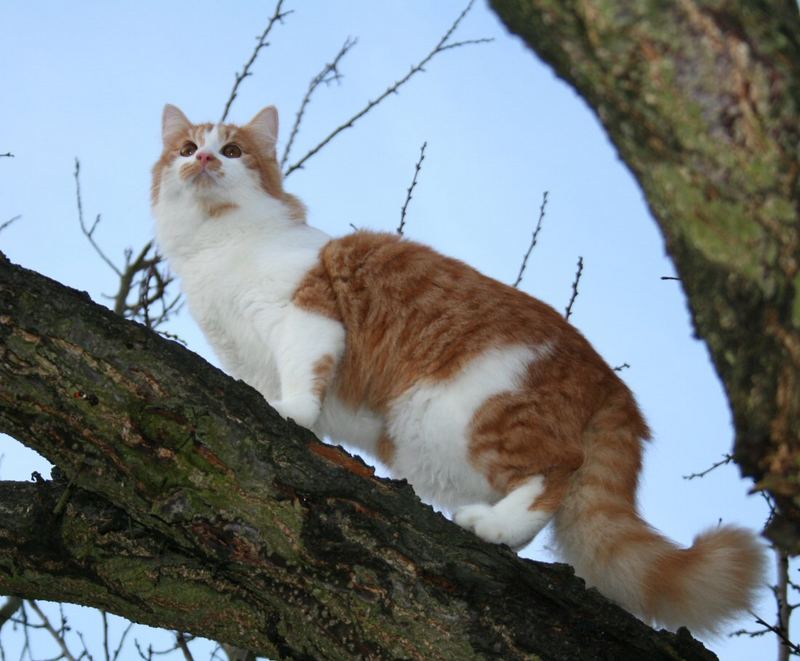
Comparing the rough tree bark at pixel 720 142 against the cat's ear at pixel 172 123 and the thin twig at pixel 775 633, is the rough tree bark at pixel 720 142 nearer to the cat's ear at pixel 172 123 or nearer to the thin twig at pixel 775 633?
the thin twig at pixel 775 633

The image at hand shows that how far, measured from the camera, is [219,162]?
13.2 feet

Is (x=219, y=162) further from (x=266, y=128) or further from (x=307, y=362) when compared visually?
(x=307, y=362)

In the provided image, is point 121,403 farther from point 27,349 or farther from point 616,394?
point 616,394

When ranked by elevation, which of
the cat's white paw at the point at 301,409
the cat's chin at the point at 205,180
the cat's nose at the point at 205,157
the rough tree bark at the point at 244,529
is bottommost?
the rough tree bark at the point at 244,529

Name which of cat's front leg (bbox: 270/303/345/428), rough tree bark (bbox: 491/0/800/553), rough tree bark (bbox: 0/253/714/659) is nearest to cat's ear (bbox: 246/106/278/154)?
cat's front leg (bbox: 270/303/345/428)

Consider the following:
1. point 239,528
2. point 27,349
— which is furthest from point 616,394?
point 27,349

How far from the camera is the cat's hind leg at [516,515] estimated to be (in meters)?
2.93

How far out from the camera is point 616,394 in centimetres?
335

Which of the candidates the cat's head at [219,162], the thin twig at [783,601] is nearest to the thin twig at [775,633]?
the thin twig at [783,601]

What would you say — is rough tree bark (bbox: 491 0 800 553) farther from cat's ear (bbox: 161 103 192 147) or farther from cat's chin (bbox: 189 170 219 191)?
cat's ear (bbox: 161 103 192 147)

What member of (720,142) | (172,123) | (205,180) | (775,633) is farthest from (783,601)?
(172,123)

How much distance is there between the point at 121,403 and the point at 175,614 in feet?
1.86

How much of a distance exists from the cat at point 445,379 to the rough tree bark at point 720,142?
1.34 m

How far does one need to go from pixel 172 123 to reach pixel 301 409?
181 centimetres
